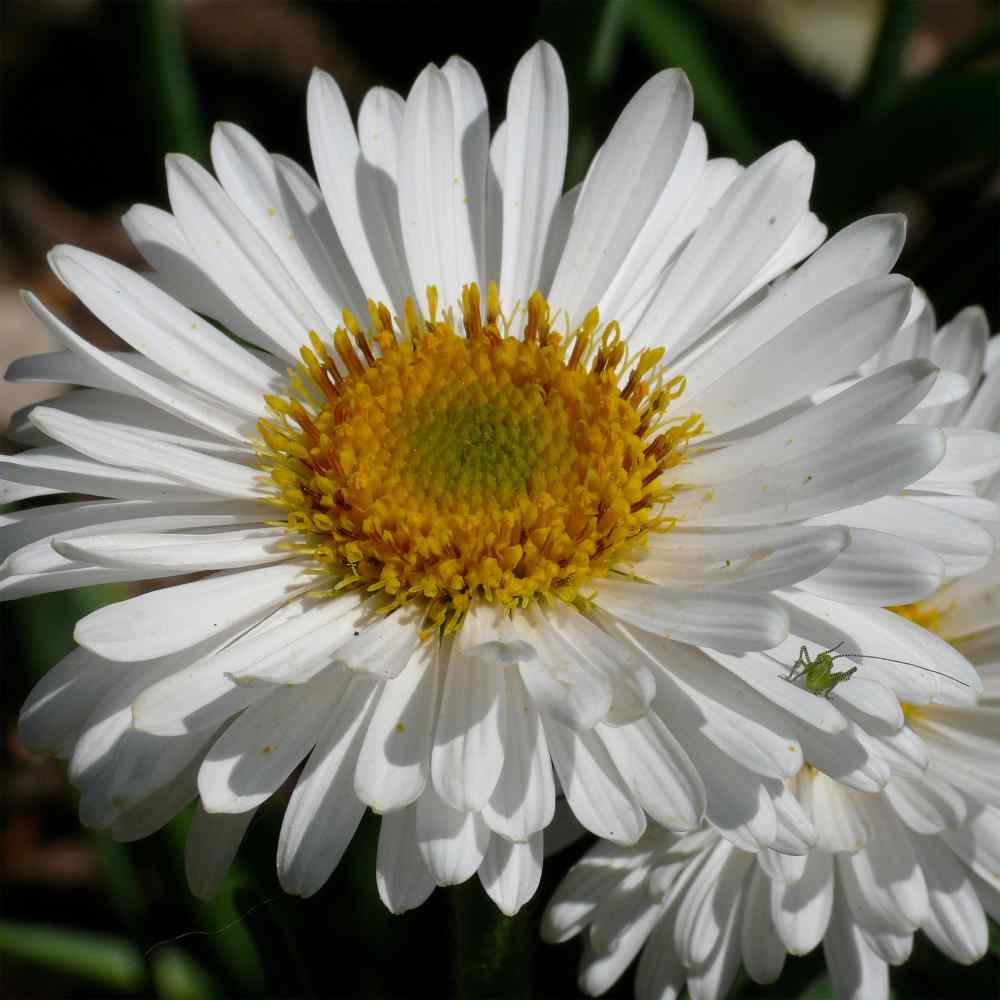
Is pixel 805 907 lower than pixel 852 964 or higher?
higher

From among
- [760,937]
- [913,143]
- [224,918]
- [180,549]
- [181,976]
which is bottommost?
[760,937]

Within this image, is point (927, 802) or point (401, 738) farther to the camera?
point (927, 802)

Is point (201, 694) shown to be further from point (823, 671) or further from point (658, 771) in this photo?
point (823, 671)

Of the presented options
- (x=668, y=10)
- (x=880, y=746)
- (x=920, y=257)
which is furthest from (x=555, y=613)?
(x=668, y=10)

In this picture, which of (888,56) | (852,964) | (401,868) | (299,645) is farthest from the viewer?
(888,56)

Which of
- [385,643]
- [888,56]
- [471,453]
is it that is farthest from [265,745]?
[888,56]

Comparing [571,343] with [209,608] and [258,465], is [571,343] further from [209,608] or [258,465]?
[209,608]

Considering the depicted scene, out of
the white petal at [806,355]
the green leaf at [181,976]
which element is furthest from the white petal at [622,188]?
the green leaf at [181,976]

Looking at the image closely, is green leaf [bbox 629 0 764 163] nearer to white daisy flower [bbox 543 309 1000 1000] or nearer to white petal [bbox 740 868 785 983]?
white daisy flower [bbox 543 309 1000 1000]
